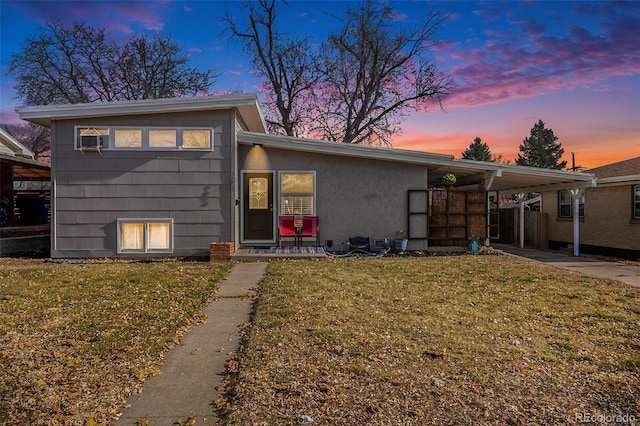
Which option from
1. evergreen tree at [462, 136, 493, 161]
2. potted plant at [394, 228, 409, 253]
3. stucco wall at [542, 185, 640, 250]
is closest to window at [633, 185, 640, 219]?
stucco wall at [542, 185, 640, 250]

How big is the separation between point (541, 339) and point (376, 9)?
21.7m

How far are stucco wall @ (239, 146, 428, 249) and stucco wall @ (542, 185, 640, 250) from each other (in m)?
7.66

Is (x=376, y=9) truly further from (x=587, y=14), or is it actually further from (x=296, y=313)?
(x=296, y=313)

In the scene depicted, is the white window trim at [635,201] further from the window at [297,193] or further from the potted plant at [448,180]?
the window at [297,193]

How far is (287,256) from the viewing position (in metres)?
9.84

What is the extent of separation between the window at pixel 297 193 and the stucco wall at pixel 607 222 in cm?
1073

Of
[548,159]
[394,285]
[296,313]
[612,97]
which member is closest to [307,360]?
[296,313]

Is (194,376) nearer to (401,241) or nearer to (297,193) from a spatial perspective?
(297,193)

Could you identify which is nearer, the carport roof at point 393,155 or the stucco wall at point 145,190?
the stucco wall at point 145,190

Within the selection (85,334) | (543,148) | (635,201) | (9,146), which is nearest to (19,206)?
(9,146)

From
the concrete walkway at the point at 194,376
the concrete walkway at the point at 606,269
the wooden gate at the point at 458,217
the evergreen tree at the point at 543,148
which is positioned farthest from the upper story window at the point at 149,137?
the evergreen tree at the point at 543,148

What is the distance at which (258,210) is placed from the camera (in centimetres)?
1112

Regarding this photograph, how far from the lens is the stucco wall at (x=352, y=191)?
11.0 metres

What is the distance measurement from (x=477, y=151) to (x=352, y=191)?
38289mm
